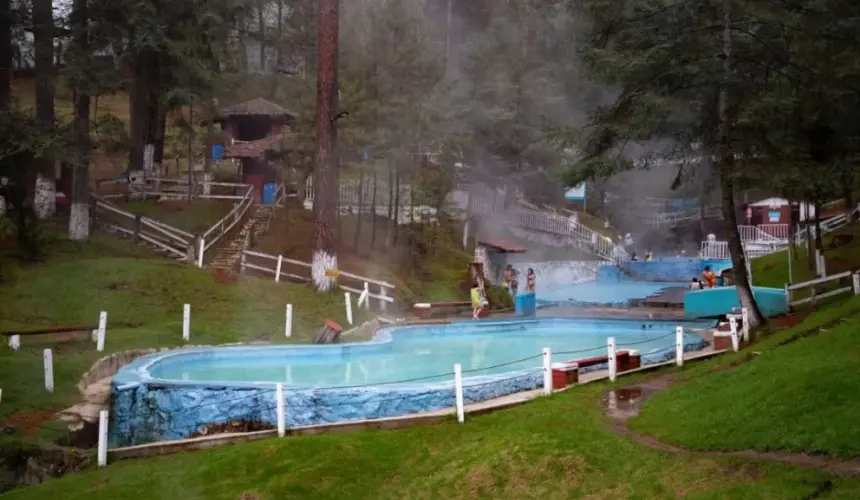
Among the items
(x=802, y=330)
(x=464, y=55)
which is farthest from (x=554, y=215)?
(x=802, y=330)

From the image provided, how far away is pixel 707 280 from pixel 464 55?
988 inches

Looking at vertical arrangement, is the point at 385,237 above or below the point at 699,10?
below

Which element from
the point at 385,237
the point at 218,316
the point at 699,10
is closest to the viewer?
the point at 699,10

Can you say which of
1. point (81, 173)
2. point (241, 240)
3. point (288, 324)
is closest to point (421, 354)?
point (288, 324)

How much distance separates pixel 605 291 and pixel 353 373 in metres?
23.6

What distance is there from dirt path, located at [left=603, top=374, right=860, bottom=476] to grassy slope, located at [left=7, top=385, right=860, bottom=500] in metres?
0.23

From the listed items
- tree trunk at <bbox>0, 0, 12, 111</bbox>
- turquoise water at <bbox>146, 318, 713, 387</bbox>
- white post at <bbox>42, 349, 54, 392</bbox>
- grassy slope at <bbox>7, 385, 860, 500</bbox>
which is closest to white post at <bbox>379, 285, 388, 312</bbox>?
turquoise water at <bbox>146, 318, 713, 387</bbox>

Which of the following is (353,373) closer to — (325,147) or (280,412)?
(280,412)

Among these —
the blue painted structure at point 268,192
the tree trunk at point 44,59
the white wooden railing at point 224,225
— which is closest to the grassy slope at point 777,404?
the white wooden railing at point 224,225

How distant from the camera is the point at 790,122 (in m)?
20.0

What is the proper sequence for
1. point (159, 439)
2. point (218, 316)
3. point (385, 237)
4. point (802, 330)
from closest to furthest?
1. point (159, 439)
2. point (802, 330)
3. point (218, 316)
4. point (385, 237)

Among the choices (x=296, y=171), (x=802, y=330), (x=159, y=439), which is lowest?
(x=159, y=439)

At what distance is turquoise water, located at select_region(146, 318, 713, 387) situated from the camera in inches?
709

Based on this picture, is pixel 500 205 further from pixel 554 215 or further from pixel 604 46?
pixel 604 46
